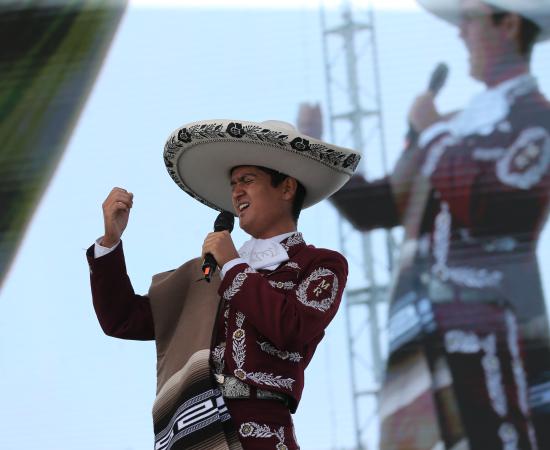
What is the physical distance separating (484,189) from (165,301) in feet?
9.39

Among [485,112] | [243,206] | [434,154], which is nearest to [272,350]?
[243,206]

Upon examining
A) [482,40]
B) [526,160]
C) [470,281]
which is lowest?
[470,281]

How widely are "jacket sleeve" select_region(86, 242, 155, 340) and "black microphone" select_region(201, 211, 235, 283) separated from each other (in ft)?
0.64

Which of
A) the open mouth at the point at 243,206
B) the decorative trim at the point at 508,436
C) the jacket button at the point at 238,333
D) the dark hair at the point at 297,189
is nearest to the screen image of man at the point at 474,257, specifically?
the decorative trim at the point at 508,436

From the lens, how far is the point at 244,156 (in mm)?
2361

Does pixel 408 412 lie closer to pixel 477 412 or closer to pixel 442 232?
pixel 477 412

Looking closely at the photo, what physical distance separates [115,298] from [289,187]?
40 centimetres

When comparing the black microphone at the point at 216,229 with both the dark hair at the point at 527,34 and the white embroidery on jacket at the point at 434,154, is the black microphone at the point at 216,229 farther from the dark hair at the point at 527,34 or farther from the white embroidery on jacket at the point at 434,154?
the dark hair at the point at 527,34

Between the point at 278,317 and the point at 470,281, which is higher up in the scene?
the point at 470,281

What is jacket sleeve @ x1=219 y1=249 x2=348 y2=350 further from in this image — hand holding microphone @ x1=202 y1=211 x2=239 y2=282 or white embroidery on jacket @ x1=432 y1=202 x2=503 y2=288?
white embroidery on jacket @ x1=432 y1=202 x2=503 y2=288

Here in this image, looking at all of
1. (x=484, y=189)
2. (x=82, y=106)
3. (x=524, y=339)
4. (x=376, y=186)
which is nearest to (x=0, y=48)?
(x=82, y=106)

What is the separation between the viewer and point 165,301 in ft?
7.71

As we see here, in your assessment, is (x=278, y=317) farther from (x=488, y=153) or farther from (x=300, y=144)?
(x=488, y=153)

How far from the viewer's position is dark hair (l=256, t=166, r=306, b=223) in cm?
237
